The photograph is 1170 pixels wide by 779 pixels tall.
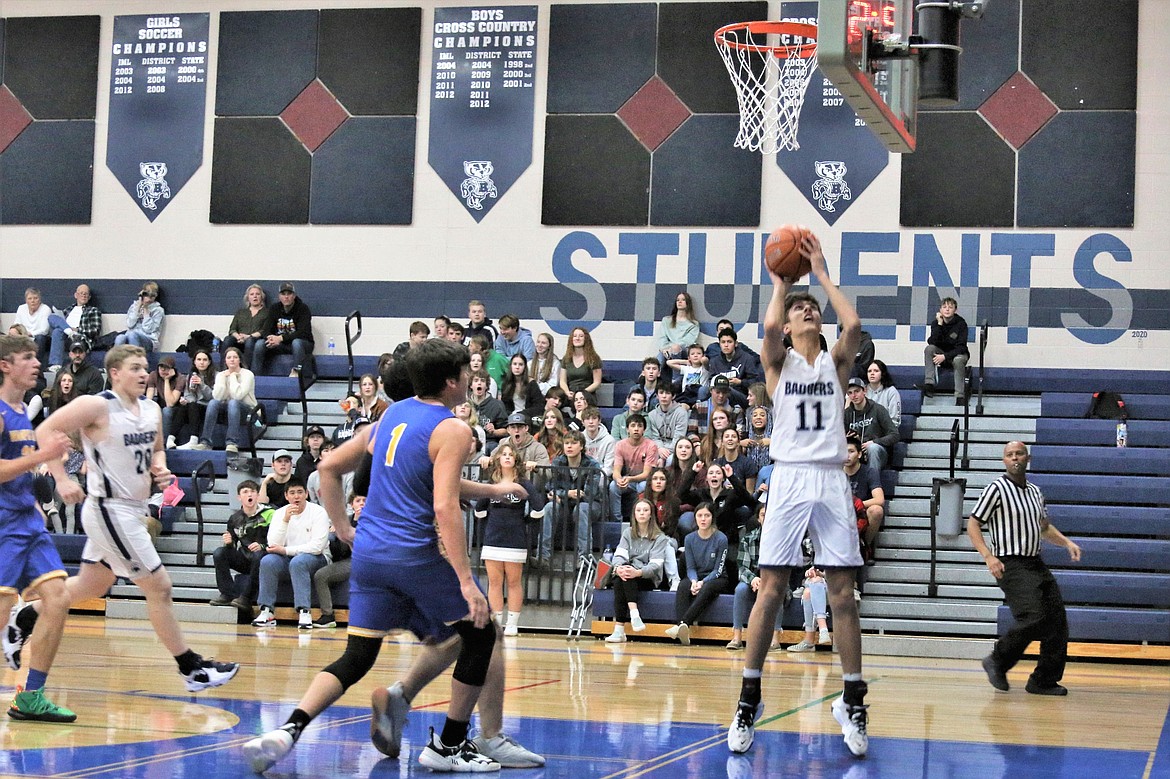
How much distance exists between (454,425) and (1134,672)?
26.1ft

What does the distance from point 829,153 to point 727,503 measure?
19.4ft

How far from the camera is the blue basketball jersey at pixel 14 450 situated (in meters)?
6.75

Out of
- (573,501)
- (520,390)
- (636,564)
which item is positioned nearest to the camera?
(636,564)

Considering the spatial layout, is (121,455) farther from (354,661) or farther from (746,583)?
(746,583)

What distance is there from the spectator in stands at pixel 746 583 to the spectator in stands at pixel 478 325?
474cm

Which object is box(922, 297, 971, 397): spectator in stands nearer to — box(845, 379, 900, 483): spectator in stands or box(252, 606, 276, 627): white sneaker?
box(845, 379, 900, 483): spectator in stands

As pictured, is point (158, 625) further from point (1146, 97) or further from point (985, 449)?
point (1146, 97)

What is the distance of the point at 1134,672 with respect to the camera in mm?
11305

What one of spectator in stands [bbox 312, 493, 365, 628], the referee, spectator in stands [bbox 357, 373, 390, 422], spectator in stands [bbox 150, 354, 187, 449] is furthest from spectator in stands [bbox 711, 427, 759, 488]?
spectator in stands [bbox 150, 354, 187, 449]

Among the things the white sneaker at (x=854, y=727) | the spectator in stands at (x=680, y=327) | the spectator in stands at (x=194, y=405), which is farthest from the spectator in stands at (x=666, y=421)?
the white sneaker at (x=854, y=727)

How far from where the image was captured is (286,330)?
58.2 feet

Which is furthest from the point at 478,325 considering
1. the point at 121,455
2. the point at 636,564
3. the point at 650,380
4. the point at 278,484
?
the point at 121,455

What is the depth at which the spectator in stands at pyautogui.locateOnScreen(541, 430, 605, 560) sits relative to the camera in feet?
43.9

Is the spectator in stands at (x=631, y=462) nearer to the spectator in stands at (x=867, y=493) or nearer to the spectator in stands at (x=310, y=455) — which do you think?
the spectator in stands at (x=867, y=493)
